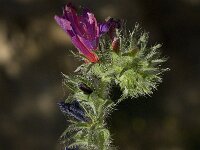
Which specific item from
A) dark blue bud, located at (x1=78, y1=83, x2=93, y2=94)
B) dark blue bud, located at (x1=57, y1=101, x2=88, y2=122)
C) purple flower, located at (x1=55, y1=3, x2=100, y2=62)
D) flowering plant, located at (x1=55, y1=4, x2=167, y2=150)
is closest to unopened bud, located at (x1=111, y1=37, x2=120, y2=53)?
flowering plant, located at (x1=55, y1=4, x2=167, y2=150)

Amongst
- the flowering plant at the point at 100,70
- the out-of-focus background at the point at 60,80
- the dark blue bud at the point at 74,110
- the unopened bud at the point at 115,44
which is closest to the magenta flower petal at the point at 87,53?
the flowering plant at the point at 100,70

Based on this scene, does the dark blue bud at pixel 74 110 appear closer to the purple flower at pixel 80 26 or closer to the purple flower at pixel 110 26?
the purple flower at pixel 80 26

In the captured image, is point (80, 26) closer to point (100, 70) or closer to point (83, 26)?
point (83, 26)

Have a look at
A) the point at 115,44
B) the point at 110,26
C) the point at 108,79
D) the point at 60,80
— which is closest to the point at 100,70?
the point at 108,79

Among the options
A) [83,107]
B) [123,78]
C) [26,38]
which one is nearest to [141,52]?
[123,78]

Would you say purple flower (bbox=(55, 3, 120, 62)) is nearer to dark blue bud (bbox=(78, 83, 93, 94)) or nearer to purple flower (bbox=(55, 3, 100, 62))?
purple flower (bbox=(55, 3, 100, 62))

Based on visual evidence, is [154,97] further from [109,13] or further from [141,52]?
[141,52]
